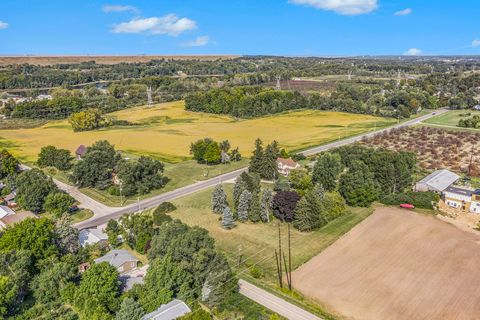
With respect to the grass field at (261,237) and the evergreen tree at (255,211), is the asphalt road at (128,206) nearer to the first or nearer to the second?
the grass field at (261,237)

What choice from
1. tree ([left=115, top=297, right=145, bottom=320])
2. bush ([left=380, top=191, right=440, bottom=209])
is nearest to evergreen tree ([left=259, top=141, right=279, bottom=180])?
bush ([left=380, top=191, right=440, bottom=209])

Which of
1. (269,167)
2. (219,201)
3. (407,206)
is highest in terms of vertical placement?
(269,167)

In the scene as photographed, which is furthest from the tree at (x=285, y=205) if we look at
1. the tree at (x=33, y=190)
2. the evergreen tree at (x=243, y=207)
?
the tree at (x=33, y=190)

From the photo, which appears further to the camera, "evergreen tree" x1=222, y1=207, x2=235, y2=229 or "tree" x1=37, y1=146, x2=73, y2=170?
"tree" x1=37, y1=146, x2=73, y2=170

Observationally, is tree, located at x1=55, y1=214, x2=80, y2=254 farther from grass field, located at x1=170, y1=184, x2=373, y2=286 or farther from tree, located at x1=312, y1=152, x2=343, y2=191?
tree, located at x1=312, y1=152, x2=343, y2=191

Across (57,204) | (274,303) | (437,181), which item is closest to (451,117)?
(437,181)

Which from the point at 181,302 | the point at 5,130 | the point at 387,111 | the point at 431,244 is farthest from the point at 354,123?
the point at 5,130

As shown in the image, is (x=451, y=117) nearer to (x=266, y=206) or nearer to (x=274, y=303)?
(x=266, y=206)
